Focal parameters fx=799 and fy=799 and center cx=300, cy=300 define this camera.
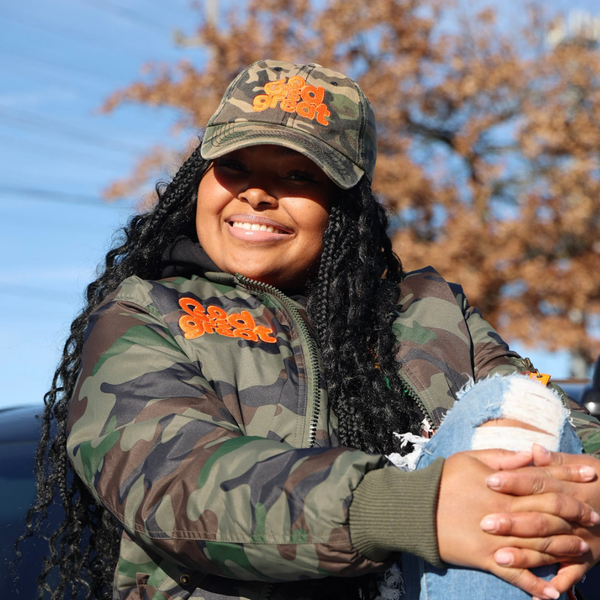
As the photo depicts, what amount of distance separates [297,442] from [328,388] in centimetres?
22

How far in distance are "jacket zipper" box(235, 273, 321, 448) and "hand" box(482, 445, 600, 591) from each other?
58cm

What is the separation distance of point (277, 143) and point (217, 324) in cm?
56

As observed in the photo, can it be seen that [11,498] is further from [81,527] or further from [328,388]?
[328,388]

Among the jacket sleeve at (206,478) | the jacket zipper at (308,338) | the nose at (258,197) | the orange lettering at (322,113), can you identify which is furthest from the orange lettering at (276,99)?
the jacket sleeve at (206,478)

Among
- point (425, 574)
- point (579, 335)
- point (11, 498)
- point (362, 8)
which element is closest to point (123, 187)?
point (362, 8)

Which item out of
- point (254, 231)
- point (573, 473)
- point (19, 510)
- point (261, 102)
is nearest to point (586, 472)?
point (573, 473)

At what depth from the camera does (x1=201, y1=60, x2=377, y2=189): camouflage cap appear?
2293 mm

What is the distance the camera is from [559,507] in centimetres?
150

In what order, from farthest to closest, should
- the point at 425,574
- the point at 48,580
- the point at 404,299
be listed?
1. the point at 404,299
2. the point at 48,580
3. the point at 425,574

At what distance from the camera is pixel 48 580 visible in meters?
2.21

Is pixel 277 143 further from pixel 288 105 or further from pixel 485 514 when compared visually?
pixel 485 514

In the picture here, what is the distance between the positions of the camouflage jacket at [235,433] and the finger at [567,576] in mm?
297

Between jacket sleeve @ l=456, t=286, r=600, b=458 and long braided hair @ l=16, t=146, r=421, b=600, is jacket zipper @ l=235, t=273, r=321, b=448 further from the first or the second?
jacket sleeve @ l=456, t=286, r=600, b=458

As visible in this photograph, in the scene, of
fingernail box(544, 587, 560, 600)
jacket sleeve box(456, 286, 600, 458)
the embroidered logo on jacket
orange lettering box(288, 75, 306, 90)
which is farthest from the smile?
fingernail box(544, 587, 560, 600)
